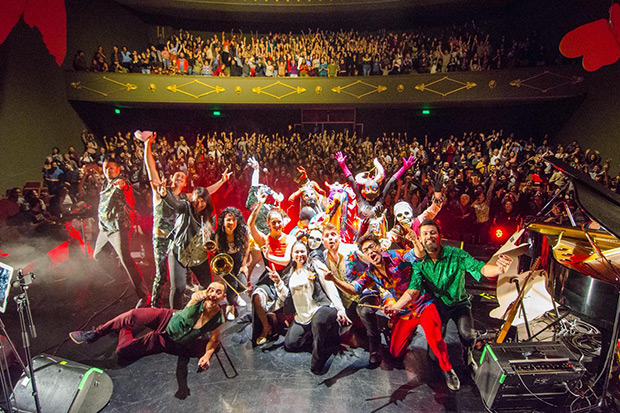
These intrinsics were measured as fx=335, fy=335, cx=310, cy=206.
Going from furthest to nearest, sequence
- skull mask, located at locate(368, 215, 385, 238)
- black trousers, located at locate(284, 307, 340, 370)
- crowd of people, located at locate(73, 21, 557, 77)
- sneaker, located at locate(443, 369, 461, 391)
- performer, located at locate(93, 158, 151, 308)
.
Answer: crowd of people, located at locate(73, 21, 557, 77), skull mask, located at locate(368, 215, 385, 238), performer, located at locate(93, 158, 151, 308), black trousers, located at locate(284, 307, 340, 370), sneaker, located at locate(443, 369, 461, 391)

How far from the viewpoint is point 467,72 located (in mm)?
10766

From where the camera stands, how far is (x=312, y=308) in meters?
3.72

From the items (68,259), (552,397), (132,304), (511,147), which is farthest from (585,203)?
(511,147)

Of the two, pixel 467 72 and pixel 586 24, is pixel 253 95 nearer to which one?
pixel 467 72

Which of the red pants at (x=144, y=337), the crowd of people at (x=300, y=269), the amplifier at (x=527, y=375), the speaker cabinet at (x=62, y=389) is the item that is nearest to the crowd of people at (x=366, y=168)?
the crowd of people at (x=300, y=269)

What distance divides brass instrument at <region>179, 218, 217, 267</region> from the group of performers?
1 cm

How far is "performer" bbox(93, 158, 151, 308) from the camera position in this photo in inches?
180

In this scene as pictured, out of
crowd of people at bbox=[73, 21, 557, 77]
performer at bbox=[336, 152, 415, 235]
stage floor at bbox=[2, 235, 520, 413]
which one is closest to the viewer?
stage floor at bbox=[2, 235, 520, 413]

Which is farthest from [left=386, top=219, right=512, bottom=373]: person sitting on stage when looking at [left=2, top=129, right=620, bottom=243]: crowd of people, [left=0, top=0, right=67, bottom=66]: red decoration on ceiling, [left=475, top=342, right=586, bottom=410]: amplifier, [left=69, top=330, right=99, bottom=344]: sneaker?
[left=0, top=0, right=67, bottom=66]: red decoration on ceiling

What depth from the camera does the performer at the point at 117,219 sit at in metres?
4.57

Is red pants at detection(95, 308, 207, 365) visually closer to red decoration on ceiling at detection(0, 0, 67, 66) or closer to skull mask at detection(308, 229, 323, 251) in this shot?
skull mask at detection(308, 229, 323, 251)

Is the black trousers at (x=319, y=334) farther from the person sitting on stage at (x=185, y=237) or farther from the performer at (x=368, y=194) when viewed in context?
the performer at (x=368, y=194)

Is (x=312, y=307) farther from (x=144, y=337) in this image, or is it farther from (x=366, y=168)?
(x=366, y=168)

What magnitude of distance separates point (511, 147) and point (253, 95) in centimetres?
870
